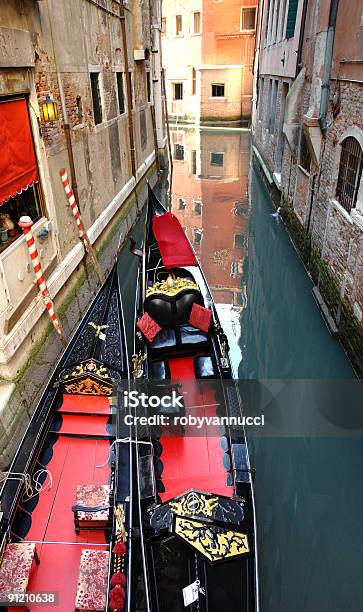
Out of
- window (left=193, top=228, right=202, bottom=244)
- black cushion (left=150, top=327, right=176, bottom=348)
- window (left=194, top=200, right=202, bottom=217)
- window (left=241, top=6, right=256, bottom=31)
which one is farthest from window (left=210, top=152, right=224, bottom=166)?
black cushion (left=150, top=327, right=176, bottom=348)

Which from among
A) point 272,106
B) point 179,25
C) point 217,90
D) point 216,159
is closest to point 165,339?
point 272,106

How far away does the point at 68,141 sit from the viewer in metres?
4.77

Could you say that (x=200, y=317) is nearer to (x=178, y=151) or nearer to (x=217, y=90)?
(x=178, y=151)

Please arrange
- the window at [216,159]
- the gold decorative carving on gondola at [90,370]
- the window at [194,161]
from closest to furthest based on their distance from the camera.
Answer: the gold decorative carving on gondola at [90,370] < the window at [194,161] < the window at [216,159]

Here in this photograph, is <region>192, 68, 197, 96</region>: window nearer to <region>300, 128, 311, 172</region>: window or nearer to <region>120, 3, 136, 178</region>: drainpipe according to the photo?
<region>120, 3, 136, 178</region>: drainpipe

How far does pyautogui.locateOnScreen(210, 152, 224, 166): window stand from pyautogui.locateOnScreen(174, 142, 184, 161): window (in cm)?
101

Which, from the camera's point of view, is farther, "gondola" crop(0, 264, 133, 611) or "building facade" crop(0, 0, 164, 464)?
"building facade" crop(0, 0, 164, 464)

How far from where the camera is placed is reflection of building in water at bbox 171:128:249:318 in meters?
7.01

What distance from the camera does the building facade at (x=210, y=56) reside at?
62.0 ft

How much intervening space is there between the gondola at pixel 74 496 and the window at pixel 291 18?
7115 millimetres

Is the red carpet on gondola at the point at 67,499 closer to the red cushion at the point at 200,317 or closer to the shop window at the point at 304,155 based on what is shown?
the red cushion at the point at 200,317

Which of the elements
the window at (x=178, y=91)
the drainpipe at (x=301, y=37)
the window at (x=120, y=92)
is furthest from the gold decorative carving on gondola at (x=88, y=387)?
the window at (x=178, y=91)

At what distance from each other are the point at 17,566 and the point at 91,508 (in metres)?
0.42

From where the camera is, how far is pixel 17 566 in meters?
2.20
